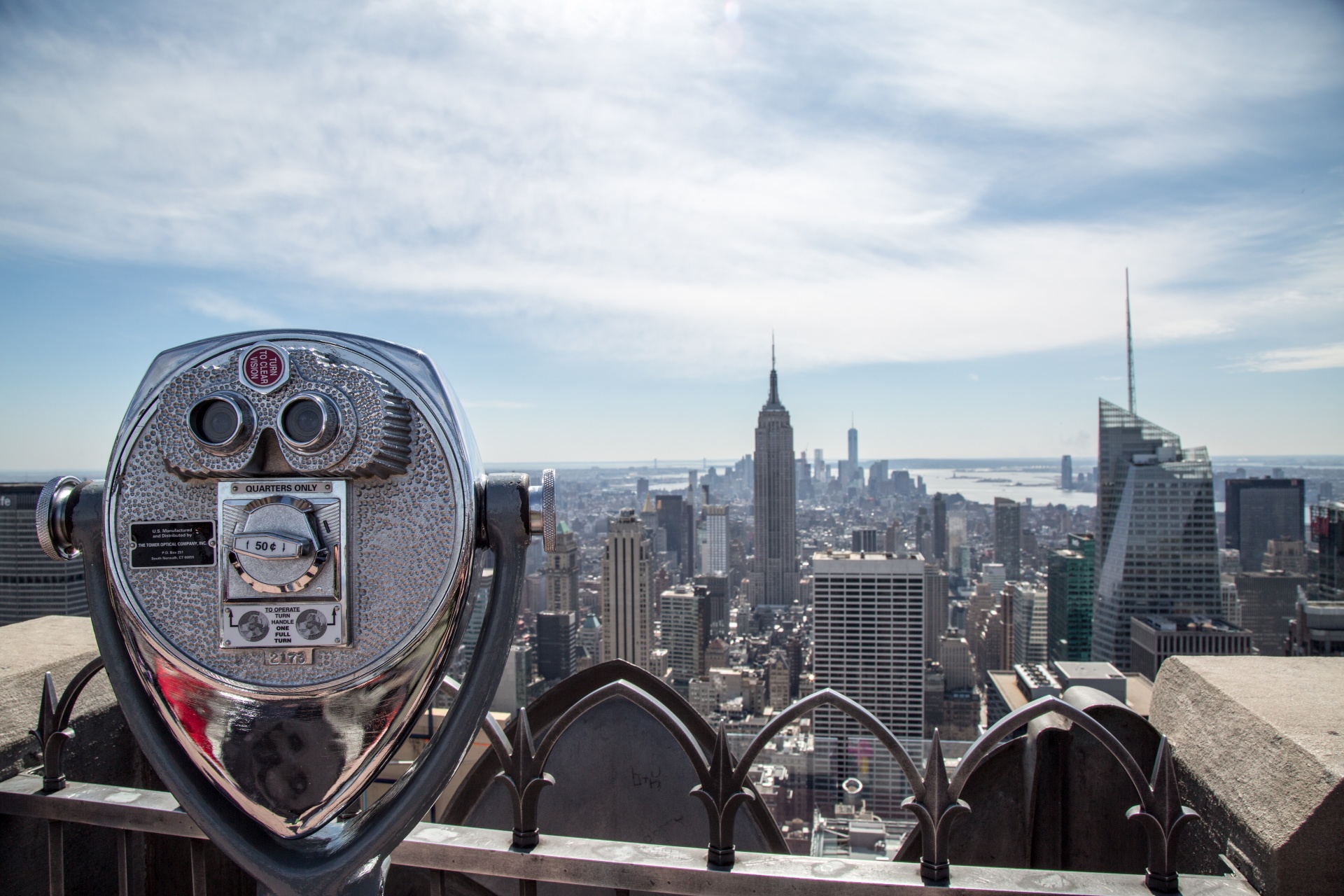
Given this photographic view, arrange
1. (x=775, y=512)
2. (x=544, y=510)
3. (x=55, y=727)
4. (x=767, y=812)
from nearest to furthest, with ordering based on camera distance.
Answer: (x=544, y=510), (x=55, y=727), (x=767, y=812), (x=775, y=512)

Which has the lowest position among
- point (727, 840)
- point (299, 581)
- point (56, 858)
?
point (56, 858)

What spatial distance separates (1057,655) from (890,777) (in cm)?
2429

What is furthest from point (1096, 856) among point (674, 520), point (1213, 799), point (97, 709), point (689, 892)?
point (674, 520)

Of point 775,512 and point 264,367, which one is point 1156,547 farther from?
point 264,367

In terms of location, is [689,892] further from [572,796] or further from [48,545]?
[48,545]

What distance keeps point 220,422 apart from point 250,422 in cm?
5

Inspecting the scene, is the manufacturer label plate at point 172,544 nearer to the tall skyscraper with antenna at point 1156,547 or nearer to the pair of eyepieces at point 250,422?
the pair of eyepieces at point 250,422

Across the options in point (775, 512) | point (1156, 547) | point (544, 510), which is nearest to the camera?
point (544, 510)

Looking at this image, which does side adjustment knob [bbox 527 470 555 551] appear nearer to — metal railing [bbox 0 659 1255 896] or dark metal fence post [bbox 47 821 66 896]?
metal railing [bbox 0 659 1255 896]

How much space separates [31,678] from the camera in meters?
1.75

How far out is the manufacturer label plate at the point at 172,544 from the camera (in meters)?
1.03

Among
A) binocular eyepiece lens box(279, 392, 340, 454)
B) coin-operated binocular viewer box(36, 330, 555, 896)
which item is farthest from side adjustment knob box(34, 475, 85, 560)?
binocular eyepiece lens box(279, 392, 340, 454)

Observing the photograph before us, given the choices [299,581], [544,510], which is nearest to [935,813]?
[544,510]

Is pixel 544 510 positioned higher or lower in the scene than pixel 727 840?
higher
